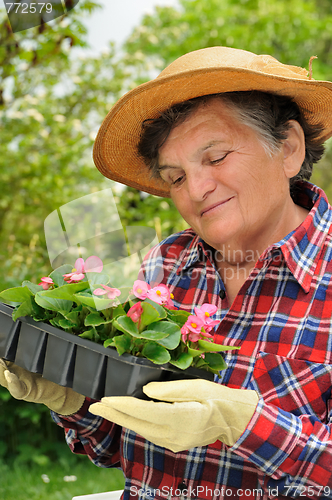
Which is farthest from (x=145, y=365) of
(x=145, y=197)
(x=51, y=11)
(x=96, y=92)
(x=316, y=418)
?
(x=96, y=92)

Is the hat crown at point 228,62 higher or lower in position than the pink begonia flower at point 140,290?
higher

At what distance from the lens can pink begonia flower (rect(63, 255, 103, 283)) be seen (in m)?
1.06

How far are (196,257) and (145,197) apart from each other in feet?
11.2

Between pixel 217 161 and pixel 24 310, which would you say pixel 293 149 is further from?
pixel 24 310

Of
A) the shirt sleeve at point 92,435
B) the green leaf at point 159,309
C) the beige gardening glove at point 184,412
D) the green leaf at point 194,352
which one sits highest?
the green leaf at point 159,309

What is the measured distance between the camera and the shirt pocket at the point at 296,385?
1.10m

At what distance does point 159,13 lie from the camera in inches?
262

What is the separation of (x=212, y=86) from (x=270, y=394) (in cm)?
86

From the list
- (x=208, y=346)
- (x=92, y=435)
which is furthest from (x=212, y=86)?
(x=92, y=435)

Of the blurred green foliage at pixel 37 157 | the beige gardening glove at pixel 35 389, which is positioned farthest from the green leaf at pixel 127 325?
the blurred green foliage at pixel 37 157

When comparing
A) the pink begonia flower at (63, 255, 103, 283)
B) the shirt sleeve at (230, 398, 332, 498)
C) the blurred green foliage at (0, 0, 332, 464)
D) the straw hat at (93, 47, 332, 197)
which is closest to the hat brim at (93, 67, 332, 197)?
the straw hat at (93, 47, 332, 197)

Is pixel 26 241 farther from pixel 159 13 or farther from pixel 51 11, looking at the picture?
pixel 159 13

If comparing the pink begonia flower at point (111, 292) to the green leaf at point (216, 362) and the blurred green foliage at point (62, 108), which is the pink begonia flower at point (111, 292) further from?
the blurred green foliage at point (62, 108)

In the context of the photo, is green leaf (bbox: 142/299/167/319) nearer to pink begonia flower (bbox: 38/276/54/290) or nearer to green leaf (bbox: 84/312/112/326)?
green leaf (bbox: 84/312/112/326)
